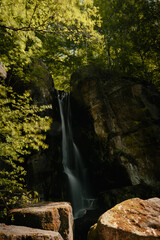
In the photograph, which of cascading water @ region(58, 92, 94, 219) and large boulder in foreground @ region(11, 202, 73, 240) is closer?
large boulder in foreground @ region(11, 202, 73, 240)

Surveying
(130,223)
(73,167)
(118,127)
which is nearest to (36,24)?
(130,223)

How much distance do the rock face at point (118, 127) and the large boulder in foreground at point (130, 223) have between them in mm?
4938

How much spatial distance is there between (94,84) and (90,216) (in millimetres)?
8608

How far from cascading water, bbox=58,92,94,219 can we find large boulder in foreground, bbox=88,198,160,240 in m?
5.44

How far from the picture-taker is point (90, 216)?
21.5 ft

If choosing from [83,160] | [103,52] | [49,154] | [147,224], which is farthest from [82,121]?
[147,224]

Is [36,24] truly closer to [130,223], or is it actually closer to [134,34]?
[130,223]

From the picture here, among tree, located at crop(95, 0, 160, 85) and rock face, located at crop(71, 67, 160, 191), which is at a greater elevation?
tree, located at crop(95, 0, 160, 85)

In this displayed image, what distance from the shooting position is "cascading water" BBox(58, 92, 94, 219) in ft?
27.7

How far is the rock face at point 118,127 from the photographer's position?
8.01 m

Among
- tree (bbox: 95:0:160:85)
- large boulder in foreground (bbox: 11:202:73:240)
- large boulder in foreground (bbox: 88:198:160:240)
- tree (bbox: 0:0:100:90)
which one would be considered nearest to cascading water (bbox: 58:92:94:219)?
large boulder in foreground (bbox: 11:202:73:240)

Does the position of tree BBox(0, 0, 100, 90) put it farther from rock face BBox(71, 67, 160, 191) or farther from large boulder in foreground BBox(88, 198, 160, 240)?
large boulder in foreground BBox(88, 198, 160, 240)

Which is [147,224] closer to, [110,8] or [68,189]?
[68,189]

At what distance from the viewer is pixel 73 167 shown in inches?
404
